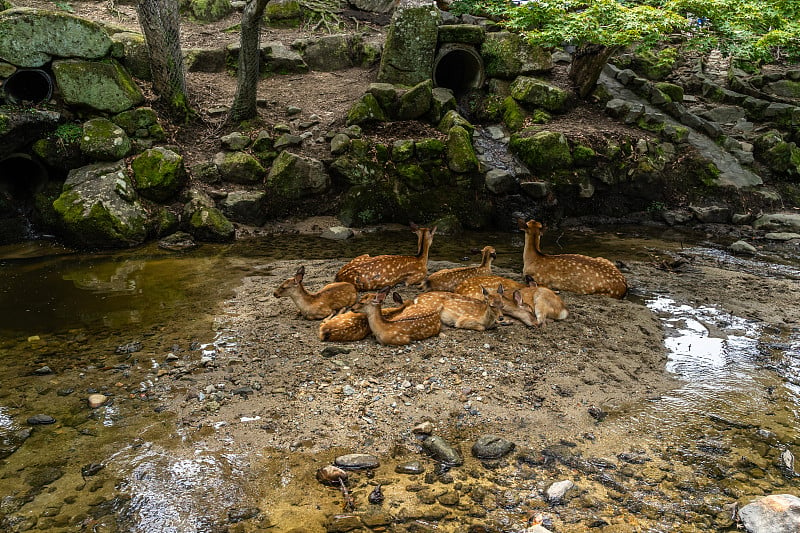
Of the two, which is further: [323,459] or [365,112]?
[365,112]

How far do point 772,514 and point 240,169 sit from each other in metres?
9.91

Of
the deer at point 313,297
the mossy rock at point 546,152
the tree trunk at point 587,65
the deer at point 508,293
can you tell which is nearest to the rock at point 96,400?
the deer at point 313,297

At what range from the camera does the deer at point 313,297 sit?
6.32 m

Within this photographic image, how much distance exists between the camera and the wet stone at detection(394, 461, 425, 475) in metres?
3.92

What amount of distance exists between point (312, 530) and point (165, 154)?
8.84 m

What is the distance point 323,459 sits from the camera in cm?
404

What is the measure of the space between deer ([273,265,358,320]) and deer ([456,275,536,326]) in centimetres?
142

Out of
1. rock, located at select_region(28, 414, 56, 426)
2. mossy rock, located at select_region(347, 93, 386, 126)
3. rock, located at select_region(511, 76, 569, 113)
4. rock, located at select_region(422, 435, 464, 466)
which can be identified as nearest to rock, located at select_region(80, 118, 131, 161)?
mossy rock, located at select_region(347, 93, 386, 126)

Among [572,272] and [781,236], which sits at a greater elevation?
[572,272]

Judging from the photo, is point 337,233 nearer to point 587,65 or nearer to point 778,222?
point 587,65

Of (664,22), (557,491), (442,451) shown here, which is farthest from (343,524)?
(664,22)

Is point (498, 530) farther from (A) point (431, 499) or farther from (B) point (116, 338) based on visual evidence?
(B) point (116, 338)

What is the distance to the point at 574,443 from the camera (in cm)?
425

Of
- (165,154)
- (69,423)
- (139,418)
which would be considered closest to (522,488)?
(139,418)
